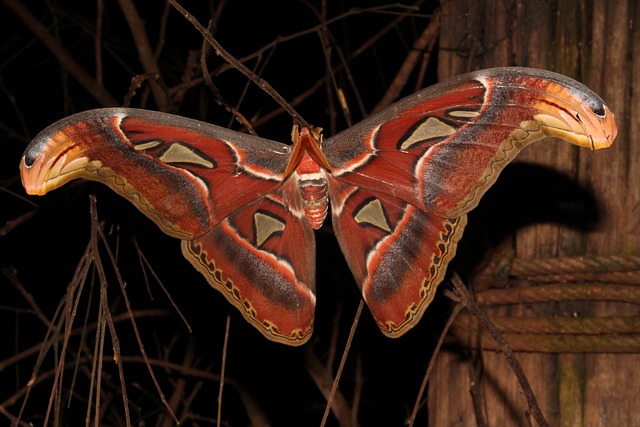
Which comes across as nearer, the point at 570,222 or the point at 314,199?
the point at 314,199

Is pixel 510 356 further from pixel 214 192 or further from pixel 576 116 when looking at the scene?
pixel 214 192

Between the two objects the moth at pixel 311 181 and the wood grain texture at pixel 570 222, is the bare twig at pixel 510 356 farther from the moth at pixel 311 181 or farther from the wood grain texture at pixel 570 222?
the wood grain texture at pixel 570 222

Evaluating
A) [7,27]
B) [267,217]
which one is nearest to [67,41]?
[7,27]

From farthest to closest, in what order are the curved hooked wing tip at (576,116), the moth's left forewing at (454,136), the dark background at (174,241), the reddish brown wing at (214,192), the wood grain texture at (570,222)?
the dark background at (174,241) < the wood grain texture at (570,222) < the reddish brown wing at (214,192) < the moth's left forewing at (454,136) < the curved hooked wing tip at (576,116)

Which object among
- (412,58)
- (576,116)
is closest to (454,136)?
(576,116)

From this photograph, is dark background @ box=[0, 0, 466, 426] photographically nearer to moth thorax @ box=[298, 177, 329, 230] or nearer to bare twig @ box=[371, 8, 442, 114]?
bare twig @ box=[371, 8, 442, 114]

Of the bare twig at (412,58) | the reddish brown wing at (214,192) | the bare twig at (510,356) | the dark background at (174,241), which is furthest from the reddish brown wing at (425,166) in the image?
the dark background at (174,241)

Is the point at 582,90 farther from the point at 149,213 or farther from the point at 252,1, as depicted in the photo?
the point at 252,1
